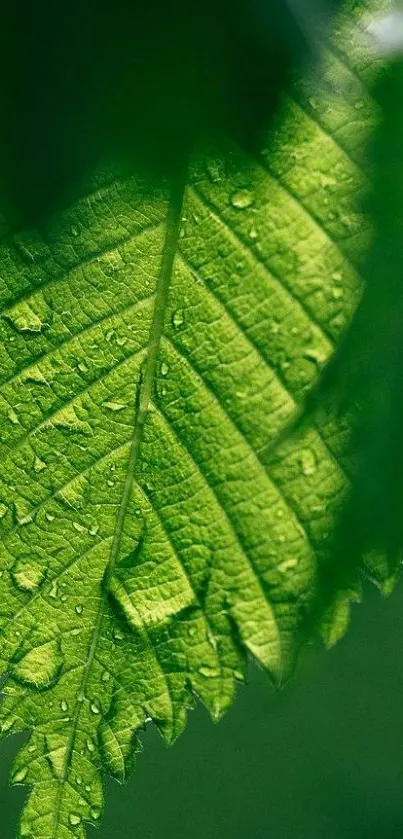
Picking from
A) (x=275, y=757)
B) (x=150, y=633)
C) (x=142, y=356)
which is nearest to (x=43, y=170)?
(x=142, y=356)

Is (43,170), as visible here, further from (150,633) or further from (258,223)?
(150,633)

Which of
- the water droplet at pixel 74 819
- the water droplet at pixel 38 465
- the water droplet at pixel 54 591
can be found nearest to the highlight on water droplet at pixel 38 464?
the water droplet at pixel 38 465

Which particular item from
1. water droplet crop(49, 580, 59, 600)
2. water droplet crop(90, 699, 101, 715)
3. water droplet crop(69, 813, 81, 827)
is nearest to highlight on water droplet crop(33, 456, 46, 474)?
water droplet crop(49, 580, 59, 600)

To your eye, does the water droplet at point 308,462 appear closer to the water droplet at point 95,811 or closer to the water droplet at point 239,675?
the water droplet at point 239,675

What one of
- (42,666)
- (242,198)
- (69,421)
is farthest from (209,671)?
(242,198)

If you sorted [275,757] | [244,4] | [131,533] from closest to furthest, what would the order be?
[244,4] → [131,533] → [275,757]

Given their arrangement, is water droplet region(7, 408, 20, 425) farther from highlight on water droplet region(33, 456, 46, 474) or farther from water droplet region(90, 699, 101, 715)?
water droplet region(90, 699, 101, 715)
